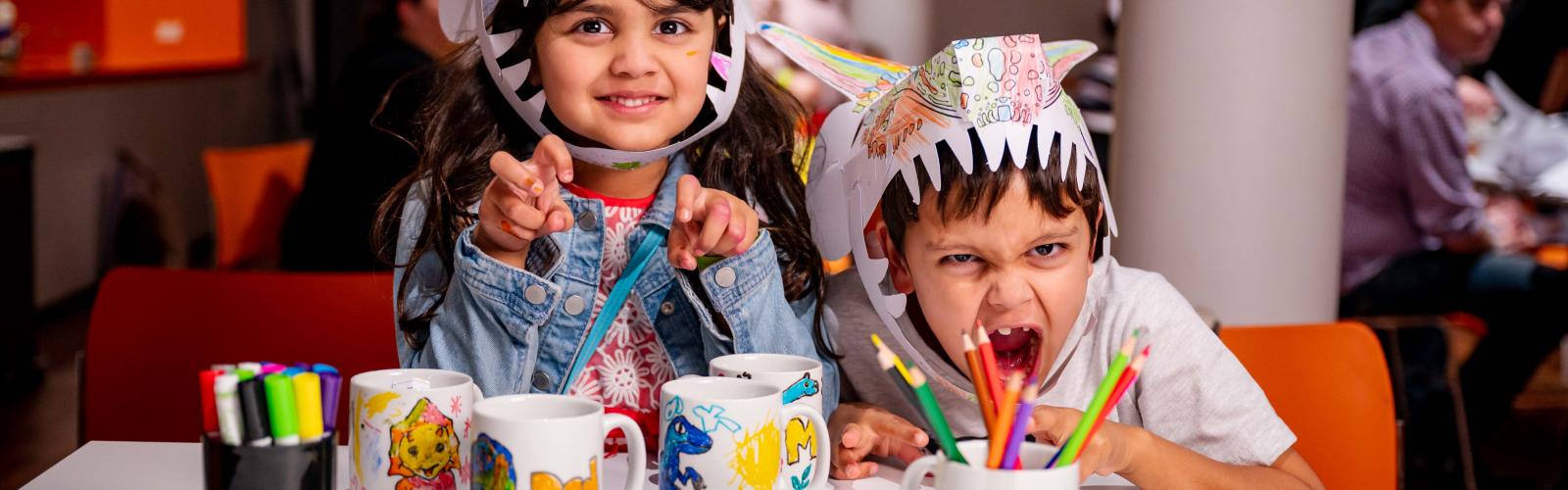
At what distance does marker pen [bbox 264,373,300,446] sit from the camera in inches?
34.8

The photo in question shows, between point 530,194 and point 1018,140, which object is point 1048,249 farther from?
point 530,194

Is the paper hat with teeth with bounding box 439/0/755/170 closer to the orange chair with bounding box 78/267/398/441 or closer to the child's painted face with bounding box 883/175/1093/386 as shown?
the child's painted face with bounding box 883/175/1093/386

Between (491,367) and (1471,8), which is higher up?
(1471,8)

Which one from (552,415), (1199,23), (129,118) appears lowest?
(129,118)

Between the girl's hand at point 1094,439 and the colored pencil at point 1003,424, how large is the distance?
0.20 m

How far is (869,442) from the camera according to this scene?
1183mm

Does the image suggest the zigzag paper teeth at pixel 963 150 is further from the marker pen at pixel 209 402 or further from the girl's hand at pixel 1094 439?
the marker pen at pixel 209 402

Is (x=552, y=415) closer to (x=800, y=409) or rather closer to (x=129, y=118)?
(x=800, y=409)

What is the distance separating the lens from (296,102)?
800 cm

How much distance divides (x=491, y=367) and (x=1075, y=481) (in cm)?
58

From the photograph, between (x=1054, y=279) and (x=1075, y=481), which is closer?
(x=1075, y=481)

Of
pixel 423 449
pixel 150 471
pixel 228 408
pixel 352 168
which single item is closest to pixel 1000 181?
pixel 423 449

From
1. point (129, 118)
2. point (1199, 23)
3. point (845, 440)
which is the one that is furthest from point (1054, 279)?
point (129, 118)

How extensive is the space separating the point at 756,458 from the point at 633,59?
40cm
